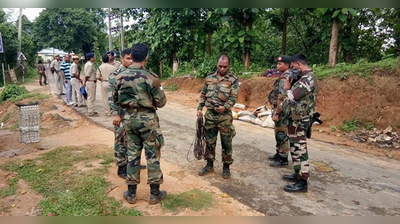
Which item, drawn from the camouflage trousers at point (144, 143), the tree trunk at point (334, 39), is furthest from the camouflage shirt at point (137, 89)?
the tree trunk at point (334, 39)

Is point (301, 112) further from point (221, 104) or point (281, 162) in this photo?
point (281, 162)

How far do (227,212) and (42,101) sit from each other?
1041 centimetres

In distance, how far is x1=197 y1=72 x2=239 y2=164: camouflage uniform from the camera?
→ 4.23 meters

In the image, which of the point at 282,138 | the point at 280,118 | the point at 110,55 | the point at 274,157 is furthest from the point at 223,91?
the point at 110,55

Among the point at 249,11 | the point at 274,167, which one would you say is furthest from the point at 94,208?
the point at 249,11

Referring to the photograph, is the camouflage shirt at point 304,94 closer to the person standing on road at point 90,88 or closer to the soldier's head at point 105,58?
the soldier's head at point 105,58

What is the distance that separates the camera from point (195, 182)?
4.27 m

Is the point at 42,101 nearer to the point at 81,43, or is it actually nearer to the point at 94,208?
the point at 94,208

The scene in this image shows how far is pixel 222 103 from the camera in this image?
4.26m

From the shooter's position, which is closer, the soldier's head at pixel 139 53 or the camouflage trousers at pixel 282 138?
the soldier's head at pixel 139 53

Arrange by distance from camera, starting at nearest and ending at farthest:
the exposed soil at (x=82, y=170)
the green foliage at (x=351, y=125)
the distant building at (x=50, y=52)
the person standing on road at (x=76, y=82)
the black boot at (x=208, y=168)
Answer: the exposed soil at (x=82, y=170), the black boot at (x=208, y=168), the green foliage at (x=351, y=125), the person standing on road at (x=76, y=82), the distant building at (x=50, y=52)

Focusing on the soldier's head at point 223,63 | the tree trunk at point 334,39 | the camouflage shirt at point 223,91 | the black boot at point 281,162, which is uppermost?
the tree trunk at point 334,39

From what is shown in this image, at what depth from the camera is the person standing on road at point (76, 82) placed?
29.4 ft

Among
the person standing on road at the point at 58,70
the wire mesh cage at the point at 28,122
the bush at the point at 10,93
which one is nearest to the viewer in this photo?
the wire mesh cage at the point at 28,122
